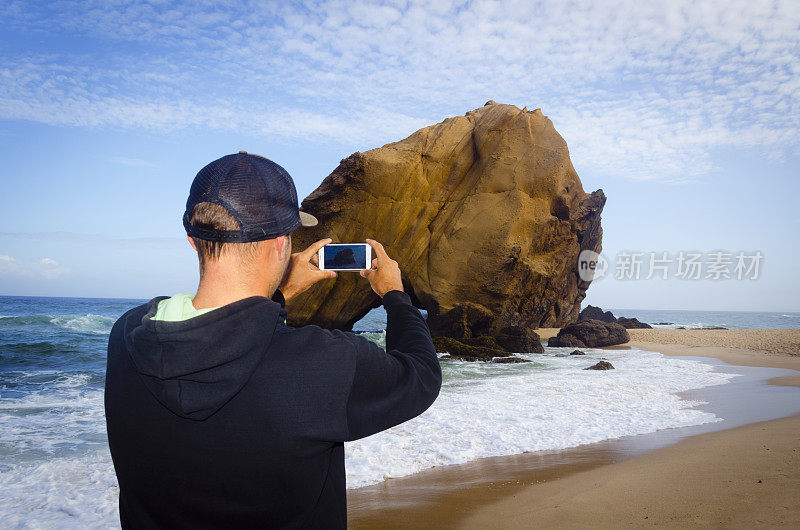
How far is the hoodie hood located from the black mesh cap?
0.20 m

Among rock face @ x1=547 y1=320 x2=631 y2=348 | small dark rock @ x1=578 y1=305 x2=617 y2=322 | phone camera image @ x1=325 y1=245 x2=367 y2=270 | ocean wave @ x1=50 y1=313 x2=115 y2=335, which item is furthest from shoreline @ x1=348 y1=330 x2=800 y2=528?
small dark rock @ x1=578 y1=305 x2=617 y2=322

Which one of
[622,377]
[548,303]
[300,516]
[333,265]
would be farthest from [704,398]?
[548,303]

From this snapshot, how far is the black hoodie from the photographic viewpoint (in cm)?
101

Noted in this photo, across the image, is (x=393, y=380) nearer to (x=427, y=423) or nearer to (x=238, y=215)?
(x=238, y=215)

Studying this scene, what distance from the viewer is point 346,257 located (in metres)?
2.04

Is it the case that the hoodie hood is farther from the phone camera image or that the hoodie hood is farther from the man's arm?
the phone camera image

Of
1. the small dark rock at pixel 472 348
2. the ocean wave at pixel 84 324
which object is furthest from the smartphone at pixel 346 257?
the ocean wave at pixel 84 324

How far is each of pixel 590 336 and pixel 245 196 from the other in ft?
65.6

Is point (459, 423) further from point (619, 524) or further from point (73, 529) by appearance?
point (73, 529)

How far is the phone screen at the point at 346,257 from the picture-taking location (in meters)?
1.97

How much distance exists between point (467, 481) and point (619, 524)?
1351 millimetres

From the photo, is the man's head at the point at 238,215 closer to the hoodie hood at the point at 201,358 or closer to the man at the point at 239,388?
the man at the point at 239,388

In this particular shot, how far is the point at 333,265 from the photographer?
1978 millimetres

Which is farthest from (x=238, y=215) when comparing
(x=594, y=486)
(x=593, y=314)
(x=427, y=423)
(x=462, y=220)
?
(x=593, y=314)
